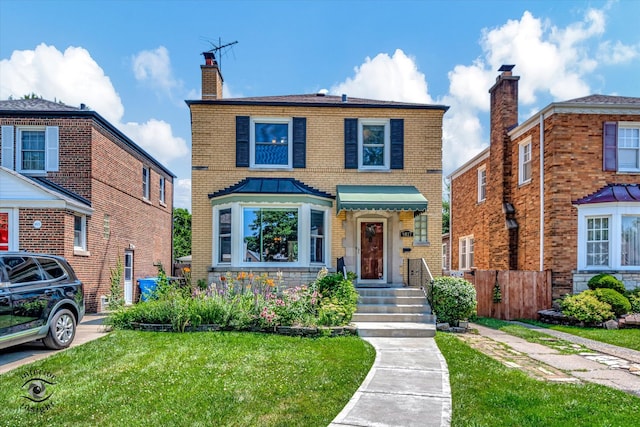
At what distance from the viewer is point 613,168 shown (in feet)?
48.9

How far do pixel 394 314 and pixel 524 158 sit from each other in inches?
379

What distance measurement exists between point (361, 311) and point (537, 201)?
8459 millimetres

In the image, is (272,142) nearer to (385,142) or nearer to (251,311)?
(385,142)

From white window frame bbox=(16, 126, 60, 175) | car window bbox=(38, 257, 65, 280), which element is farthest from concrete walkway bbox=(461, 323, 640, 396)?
white window frame bbox=(16, 126, 60, 175)

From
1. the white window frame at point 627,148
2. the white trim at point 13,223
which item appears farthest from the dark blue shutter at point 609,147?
the white trim at point 13,223

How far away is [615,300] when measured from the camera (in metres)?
12.9

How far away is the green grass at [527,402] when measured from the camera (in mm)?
4843

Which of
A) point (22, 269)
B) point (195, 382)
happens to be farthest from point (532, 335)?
point (22, 269)

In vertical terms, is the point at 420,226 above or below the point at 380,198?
below

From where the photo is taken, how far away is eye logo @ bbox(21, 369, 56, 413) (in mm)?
5262

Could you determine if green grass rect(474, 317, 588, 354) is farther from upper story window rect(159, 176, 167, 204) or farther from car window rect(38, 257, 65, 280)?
upper story window rect(159, 176, 167, 204)

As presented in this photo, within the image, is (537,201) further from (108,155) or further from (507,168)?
(108,155)

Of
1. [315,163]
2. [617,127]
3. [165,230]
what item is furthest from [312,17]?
[165,230]

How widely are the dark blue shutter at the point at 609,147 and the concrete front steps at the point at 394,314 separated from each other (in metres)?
8.39
